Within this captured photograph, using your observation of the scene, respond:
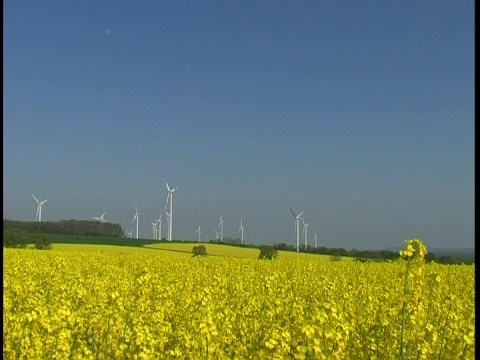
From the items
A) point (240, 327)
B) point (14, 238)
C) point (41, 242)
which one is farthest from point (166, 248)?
point (240, 327)

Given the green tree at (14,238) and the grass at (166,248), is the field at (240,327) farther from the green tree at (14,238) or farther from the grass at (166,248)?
the grass at (166,248)

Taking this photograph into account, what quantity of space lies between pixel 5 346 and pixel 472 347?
15.5ft

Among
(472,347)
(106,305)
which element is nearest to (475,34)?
(472,347)

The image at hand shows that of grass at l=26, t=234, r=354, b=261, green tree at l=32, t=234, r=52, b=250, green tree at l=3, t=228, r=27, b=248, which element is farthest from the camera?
grass at l=26, t=234, r=354, b=261

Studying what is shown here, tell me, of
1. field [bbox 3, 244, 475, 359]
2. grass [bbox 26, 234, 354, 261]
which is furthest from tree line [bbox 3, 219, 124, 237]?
field [bbox 3, 244, 475, 359]

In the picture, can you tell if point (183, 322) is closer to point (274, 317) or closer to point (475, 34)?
point (274, 317)

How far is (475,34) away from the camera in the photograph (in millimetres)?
3615

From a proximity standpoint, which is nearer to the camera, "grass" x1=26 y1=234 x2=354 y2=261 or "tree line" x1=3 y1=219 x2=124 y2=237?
"grass" x1=26 y1=234 x2=354 y2=261

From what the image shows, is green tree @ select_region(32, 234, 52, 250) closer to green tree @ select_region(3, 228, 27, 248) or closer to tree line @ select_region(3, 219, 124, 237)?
green tree @ select_region(3, 228, 27, 248)

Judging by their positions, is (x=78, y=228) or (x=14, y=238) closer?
(x=14, y=238)

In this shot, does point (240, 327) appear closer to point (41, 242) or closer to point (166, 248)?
point (41, 242)

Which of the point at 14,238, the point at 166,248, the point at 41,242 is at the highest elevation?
the point at 14,238

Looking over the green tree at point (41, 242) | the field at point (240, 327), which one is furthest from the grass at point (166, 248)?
the field at point (240, 327)

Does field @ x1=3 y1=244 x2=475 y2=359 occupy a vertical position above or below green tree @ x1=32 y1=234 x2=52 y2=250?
below
